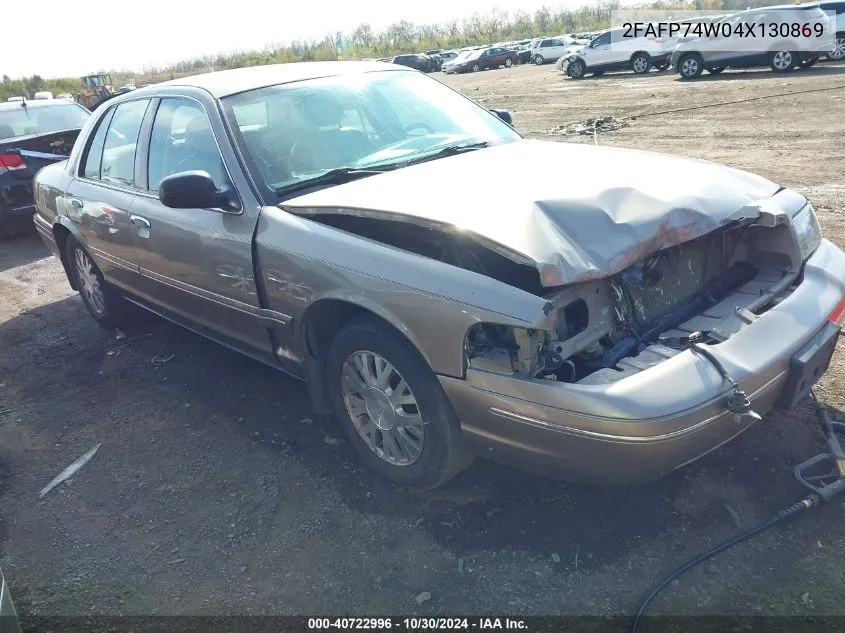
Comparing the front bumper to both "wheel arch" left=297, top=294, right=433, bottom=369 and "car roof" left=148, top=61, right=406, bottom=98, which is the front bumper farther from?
"car roof" left=148, top=61, right=406, bottom=98

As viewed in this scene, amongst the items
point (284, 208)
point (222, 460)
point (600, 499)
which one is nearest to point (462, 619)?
point (600, 499)

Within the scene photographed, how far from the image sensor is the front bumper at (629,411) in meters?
2.21

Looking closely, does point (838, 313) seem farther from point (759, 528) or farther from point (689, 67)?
point (689, 67)

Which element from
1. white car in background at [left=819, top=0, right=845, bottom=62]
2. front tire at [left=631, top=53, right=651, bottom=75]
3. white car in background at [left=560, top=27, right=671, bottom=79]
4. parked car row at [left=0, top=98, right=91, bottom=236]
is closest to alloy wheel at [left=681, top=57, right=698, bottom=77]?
white car in background at [left=819, top=0, right=845, bottom=62]

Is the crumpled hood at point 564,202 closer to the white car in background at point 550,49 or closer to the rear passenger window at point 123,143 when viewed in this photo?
the rear passenger window at point 123,143

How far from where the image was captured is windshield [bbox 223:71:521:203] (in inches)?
134

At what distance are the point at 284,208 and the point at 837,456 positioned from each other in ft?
8.59

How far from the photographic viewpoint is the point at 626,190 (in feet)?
9.11

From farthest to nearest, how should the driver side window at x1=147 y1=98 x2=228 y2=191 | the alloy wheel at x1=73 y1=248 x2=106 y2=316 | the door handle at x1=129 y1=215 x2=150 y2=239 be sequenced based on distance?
the alloy wheel at x1=73 y1=248 x2=106 y2=316 → the door handle at x1=129 y1=215 x2=150 y2=239 → the driver side window at x1=147 y1=98 x2=228 y2=191

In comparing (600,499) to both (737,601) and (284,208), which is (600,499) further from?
(284,208)

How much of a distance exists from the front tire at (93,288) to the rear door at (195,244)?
2.87 ft

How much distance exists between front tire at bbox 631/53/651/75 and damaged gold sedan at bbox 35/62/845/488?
68.1ft

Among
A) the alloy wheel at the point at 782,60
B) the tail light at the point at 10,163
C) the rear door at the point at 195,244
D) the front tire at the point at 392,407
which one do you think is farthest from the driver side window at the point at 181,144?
the alloy wheel at the point at 782,60

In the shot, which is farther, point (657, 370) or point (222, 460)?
point (222, 460)
